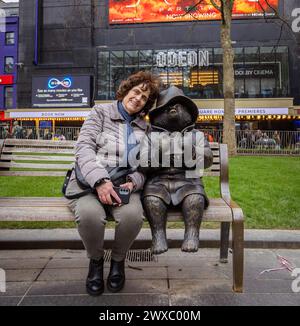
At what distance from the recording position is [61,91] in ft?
115

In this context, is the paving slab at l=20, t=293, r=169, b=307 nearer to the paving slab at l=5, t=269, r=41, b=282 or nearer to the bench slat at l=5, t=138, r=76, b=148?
the paving slab at l=5, t=269, r=41, b=282

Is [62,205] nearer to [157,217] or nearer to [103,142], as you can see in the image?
[103,142]

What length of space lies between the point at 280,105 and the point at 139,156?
2946 centimetres

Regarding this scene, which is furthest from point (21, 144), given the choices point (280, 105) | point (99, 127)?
point (280, 105)

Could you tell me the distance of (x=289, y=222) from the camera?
4.70 m

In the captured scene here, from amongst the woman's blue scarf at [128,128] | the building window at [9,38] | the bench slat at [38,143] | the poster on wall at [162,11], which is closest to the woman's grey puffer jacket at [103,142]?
the woman's blue scarf at [128,128]

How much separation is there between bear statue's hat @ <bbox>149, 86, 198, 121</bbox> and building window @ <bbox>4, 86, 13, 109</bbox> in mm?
37764

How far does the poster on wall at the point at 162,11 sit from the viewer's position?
1277 inches

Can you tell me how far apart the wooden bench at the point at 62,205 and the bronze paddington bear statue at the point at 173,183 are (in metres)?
0.13

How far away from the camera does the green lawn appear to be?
15.6ft

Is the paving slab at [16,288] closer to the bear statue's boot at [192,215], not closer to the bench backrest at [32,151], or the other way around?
the bench backrest at [32,151]

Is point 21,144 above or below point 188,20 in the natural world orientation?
below

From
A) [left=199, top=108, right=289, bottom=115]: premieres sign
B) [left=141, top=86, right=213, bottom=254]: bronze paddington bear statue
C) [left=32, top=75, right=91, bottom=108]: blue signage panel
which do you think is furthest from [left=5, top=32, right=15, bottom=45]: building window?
[left=141, top=86, right=213, bottom=254]: bronze paddington bear statue
